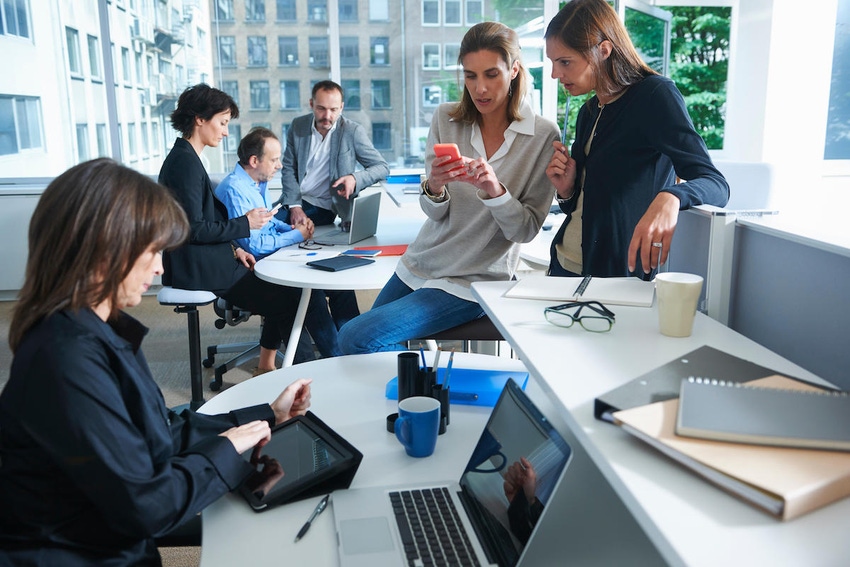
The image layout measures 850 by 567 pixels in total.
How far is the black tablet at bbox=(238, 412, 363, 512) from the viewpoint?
42.3 inches

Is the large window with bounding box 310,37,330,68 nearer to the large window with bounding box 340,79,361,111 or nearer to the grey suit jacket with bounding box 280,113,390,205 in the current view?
the large window with bounding box 340,79,361,111

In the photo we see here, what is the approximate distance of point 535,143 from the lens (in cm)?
192

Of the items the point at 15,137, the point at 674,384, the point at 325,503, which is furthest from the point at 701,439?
the point at 15,137

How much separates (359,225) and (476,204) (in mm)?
1156

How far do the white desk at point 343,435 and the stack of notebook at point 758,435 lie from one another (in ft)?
1.47

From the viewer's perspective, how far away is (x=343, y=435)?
1.29 meters

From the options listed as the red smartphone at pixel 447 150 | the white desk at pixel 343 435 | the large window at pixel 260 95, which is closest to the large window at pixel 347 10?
the large window at pixel 260 95

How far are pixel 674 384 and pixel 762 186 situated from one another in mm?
2109

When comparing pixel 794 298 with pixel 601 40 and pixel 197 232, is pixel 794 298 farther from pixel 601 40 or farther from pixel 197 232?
pixel 197 232

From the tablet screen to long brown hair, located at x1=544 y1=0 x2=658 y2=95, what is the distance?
105 centimetres

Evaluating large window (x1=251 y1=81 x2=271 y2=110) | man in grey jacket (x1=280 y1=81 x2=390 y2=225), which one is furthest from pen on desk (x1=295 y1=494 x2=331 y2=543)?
large window (x1=251 y1=81 x2=271 y2=110)

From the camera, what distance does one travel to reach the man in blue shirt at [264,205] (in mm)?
2990

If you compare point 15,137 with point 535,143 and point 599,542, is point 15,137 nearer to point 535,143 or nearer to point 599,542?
point 535,143

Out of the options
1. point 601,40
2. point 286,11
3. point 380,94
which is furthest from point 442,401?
point 286,11
